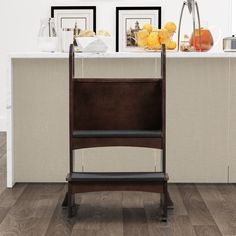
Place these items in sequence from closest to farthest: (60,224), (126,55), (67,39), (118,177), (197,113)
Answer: (60,224)
(118,177)
(126,55)
(197,113)
(67,39)

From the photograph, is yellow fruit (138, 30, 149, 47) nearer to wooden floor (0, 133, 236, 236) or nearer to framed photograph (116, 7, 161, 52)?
wooden floor (0, 133, 236, 236)

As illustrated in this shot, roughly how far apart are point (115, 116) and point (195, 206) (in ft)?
2.29

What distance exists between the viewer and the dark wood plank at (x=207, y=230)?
2.97m

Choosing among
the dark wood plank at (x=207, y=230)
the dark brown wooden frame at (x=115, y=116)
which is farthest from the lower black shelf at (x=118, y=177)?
the dark wood plank at (x=207, y=230)

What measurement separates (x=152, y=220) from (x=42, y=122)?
4.08ft

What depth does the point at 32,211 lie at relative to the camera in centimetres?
341

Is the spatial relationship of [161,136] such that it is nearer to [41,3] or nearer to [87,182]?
[87,182]

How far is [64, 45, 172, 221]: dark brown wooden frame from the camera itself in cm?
335

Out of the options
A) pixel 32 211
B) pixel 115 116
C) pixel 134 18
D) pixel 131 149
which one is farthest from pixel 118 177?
pixel 134 18

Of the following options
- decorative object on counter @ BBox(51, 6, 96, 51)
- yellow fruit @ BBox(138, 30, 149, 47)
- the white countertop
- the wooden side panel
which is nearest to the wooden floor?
the wooden side panel

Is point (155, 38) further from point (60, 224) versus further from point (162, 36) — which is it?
point (60, 224)

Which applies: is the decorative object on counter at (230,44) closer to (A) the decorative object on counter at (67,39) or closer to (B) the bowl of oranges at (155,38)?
(B) the bowl of oranges at (155,38)

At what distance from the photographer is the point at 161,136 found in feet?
11.1

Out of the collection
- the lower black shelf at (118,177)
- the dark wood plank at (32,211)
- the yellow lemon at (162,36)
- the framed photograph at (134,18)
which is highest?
the framed photograph at (134,18)
